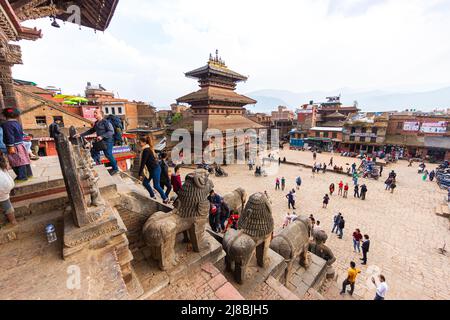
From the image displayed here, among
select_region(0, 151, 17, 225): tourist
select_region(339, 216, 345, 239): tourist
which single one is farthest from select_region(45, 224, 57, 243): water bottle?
select_region(339, 216, 345, 239): tourist

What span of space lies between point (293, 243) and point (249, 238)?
5.45 feet

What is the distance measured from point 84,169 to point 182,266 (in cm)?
259

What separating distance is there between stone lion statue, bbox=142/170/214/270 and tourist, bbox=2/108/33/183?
285cm

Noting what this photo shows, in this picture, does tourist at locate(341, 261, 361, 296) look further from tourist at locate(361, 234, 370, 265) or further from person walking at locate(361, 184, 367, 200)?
person walking at locate(361, 184, 367, 200)

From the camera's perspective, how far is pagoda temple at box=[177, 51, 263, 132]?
2055 cm

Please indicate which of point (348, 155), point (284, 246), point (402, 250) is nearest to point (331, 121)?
point (348, 155)

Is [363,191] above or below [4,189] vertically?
below

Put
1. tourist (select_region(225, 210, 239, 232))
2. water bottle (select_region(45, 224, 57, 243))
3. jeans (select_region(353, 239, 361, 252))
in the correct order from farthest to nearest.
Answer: jeans (select_region(353, 239, 361, 252)), tourist (select_region(225, 210, 239, 232)), water bottle (select_region(45, 224, 57, 243))

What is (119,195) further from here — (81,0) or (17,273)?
(81,0)

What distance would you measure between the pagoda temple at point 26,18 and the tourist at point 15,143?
6.99 feet

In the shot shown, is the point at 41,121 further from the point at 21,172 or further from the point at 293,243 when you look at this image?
the point at 293,243

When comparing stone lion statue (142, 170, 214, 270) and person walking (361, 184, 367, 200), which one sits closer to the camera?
stone lion statue (142, 170, 214, 270)

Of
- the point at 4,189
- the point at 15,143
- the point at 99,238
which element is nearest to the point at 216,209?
the point at 99,238

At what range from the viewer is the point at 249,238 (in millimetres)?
4008
